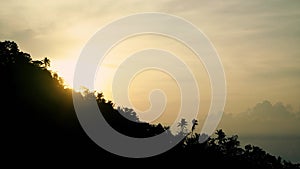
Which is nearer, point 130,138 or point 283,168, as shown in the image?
point 130,138

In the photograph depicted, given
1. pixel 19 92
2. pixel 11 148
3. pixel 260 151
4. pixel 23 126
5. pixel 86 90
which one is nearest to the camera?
pixel 11 148

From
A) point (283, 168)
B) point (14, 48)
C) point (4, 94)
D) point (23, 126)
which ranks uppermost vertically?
point (283, 168)

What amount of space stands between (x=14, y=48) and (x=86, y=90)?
26175 millimetres

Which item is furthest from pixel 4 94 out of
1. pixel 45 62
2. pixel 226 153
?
pixel 226 153

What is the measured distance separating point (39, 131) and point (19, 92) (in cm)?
786

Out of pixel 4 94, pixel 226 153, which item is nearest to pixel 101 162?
pixel 4 94

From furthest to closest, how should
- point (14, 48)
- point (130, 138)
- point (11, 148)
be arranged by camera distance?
1. point (130, 138)
2. point (14, 48)
3. point (11, 148)

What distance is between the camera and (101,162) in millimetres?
67125

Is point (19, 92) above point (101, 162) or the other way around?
above

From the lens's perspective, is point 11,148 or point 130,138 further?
point 130,138

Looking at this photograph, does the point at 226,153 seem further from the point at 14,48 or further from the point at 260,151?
the point at 14,48

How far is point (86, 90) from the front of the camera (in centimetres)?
9888

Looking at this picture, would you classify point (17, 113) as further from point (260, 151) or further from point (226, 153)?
point (260, 151)

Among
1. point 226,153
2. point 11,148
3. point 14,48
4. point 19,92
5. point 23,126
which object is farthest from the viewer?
point 226,153
